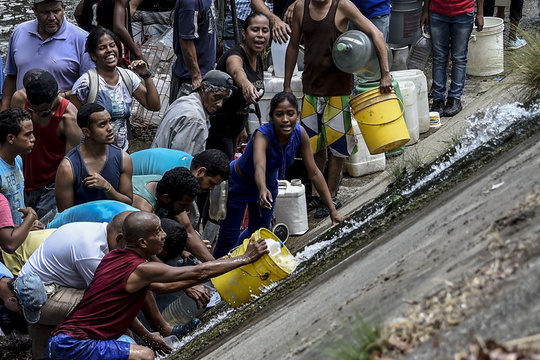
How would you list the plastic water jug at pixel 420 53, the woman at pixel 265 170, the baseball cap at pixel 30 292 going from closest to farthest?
the baseball cap at pixel 30 292, the woman at pixel 265 170, the plastic water jug at pixel 420 53

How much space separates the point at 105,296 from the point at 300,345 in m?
1.46

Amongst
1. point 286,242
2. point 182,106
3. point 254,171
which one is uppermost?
point 182,106

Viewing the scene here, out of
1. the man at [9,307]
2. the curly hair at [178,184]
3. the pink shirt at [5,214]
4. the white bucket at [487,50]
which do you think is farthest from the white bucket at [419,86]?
the man at [9,307]

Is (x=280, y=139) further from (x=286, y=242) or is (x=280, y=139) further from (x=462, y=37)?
(x=462, y=37)

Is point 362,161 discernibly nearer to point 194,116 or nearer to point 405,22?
point 194,116

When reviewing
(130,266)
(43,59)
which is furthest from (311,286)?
(43,59)

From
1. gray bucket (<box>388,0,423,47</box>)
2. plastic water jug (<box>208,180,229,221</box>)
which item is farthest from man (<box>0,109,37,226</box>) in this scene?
gray bucket (<box>388,0,423,47</box>)

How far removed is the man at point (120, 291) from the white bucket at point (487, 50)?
650 centimetres

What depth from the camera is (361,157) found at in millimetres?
8164

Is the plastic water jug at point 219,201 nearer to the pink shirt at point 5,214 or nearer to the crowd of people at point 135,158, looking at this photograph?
the crowd of people at point 135,158

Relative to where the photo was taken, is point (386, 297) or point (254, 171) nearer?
point (386, 297)

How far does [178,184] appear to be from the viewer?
5.61 m

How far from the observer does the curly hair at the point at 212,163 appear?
592 cm

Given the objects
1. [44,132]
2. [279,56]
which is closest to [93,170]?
[44,132]
